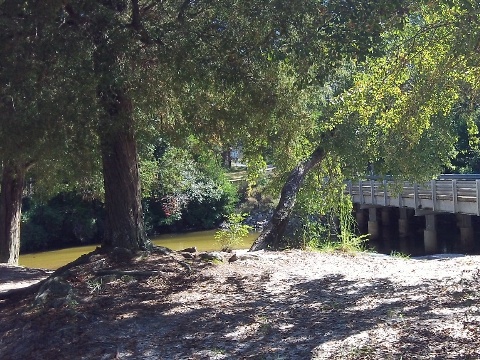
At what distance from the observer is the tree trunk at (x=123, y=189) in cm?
1048

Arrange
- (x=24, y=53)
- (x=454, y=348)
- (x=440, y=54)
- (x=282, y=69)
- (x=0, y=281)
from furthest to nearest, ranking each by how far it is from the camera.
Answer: (x=0, y=281) < (x=282, y=69) < (x=440, y=54) < (x=24, y=53) < (x=454, y=348)

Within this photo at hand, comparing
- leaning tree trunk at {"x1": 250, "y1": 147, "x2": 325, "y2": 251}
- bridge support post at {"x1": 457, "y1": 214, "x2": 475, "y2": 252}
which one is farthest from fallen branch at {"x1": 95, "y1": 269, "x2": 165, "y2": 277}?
bridge support post at {"x1": 457, "y1": 214, "x2": 475, "y2": 252}

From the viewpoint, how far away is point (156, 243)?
114 feet

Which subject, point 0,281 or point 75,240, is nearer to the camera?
point 0,281

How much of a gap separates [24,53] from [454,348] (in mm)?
6767

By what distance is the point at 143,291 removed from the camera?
9375mm

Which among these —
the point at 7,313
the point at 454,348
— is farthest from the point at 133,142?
the point at 454,348

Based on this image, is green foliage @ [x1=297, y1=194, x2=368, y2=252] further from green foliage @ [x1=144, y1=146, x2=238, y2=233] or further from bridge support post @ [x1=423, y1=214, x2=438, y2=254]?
green foliage @ [x1=144, y1=146, x2=238, y2=233]

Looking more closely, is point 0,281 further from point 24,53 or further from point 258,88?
point 258,88

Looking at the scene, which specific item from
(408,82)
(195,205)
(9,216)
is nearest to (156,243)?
(195,205)

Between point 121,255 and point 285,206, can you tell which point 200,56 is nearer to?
point 121,255

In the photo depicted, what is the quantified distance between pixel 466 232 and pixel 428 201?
2.01 metres

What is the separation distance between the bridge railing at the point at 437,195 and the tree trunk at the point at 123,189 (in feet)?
38.7

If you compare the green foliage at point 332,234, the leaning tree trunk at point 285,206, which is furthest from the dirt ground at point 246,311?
the leaning tree trunk at point 285,206
